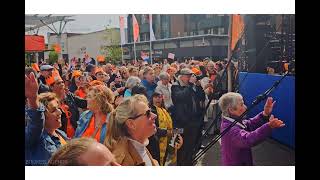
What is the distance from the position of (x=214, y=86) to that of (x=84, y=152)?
1.43m

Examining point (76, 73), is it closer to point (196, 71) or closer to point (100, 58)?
point (100, 58)

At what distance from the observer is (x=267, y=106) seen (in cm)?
432

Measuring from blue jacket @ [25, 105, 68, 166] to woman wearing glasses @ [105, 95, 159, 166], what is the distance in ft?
1.65

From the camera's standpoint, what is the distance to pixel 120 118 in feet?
14.0

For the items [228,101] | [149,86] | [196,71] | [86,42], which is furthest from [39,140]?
[228,101]

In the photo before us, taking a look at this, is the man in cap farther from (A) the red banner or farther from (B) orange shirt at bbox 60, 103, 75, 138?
(A) the red banner

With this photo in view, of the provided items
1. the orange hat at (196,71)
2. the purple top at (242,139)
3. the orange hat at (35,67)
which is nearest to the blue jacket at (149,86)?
the orange hat at (196,71)

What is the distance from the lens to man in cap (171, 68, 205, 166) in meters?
4.40

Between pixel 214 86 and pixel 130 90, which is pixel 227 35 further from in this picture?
pixel 130 90

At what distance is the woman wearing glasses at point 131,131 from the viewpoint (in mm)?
4219

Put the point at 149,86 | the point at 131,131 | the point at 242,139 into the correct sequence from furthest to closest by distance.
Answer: the point at 149,86, the point at 242,139, the point at 131,131

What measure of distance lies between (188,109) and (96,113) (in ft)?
2.89

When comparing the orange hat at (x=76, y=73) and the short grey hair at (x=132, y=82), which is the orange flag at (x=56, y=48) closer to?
the orange hat at (x=76, y=73)

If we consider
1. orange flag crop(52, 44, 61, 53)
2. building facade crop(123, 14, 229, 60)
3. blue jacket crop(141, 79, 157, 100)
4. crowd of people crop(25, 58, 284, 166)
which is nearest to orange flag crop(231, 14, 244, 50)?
building facade crop(123, 14, 229, 60)
